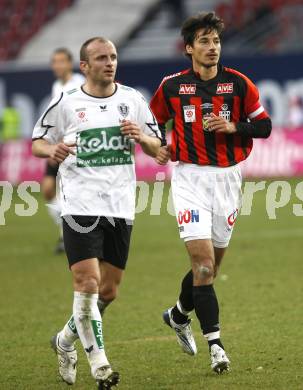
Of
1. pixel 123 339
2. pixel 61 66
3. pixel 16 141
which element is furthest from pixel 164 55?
pixel 123 339

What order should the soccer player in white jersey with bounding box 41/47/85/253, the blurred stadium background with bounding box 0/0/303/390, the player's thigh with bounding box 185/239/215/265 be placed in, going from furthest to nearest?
the soccer player in white jersey with bounding box 41/47/85/253, the blurred stadium background with bounding box 0/0/303/390, the player's thigh with bounding box 185/239/215/265

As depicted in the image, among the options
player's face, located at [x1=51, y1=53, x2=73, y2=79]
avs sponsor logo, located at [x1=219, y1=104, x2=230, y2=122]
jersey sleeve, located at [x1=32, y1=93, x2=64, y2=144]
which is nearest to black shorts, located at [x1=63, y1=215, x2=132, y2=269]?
jersey sleeve, located at [x1=32, y1=93, x2=64, y2=144]

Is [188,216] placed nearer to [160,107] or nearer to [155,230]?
→ [160,107]

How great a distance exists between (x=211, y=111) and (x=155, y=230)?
9839 mm

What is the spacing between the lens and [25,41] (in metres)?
32.0

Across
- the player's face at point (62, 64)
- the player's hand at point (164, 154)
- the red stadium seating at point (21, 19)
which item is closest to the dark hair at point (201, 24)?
the player's hand at point (164, 154)

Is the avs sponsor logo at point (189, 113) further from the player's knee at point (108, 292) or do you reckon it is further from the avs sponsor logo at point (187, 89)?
the player's knee at point (108, 292)

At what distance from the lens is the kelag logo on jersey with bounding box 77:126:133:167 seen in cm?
706

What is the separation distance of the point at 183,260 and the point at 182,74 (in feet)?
20.2

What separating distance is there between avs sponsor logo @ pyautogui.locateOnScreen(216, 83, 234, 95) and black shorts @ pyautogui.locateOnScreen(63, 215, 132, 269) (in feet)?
4.31

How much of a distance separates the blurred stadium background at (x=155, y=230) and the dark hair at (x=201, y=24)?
2.45m

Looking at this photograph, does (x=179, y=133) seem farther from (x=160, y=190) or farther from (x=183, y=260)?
(x=160, y=190)

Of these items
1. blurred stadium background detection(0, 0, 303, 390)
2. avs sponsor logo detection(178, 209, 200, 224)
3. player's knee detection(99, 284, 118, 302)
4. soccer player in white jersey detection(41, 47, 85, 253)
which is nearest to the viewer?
player's knee detection(99, 284, 118, 302)

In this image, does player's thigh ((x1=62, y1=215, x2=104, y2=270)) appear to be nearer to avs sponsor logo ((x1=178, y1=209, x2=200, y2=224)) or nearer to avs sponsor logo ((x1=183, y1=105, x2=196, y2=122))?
avs sponsor logo ((x1=178, y1=209, x2=200, y2=224))
